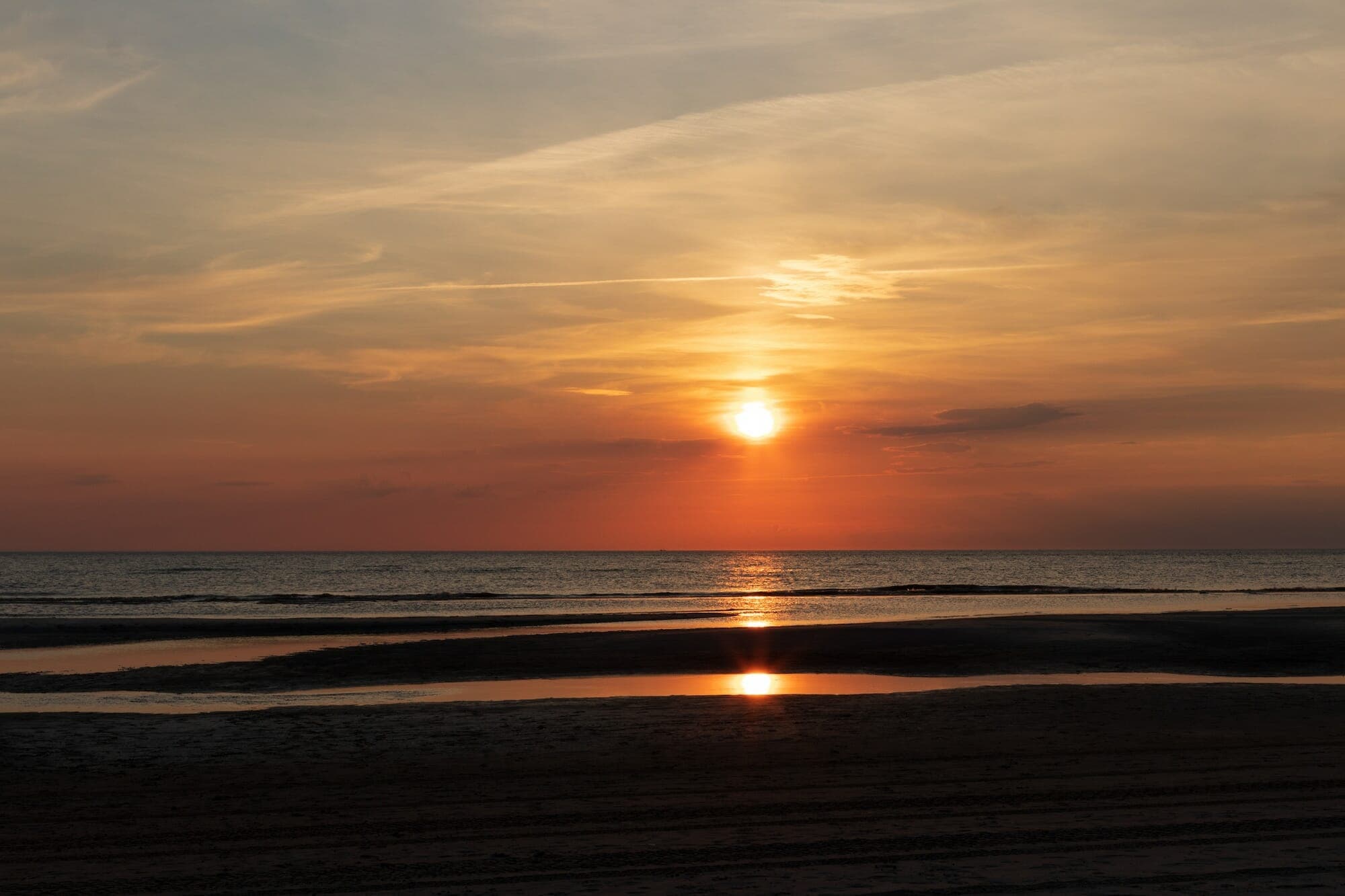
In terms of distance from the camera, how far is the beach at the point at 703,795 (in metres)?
10.8

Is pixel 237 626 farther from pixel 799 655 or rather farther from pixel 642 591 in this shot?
pixel 642 591

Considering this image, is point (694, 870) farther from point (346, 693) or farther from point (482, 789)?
point (346, 693)

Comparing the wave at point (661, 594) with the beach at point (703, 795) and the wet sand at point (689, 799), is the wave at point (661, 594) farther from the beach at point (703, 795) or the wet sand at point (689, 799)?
the wet sand at point (689, 799)

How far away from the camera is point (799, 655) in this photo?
115ft

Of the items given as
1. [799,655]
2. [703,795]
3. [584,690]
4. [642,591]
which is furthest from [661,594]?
[703,795]

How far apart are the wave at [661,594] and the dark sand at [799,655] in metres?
42.4

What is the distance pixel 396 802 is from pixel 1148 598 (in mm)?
72927

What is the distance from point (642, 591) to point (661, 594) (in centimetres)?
687

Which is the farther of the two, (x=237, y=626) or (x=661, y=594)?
(x=661, y=594)

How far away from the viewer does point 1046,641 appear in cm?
3759

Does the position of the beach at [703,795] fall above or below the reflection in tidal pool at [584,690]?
below

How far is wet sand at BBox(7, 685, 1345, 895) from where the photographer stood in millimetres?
10734

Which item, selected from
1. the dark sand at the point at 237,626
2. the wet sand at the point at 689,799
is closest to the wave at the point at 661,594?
the dark sand at the point at 237,626

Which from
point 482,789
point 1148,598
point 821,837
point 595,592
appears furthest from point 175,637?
point 1148,598
